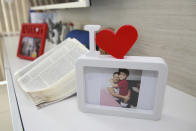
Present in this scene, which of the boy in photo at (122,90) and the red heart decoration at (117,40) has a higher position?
the red heart decoration at (117,40)

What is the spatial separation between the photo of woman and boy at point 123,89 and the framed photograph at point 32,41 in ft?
2.00

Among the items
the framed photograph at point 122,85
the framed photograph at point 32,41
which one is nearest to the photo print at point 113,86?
the framed photograph at point 122,85

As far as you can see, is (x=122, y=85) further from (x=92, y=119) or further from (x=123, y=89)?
(x=92, y=119)

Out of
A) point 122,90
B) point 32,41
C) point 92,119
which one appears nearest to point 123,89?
point 122,90

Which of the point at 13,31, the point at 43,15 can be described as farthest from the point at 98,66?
the point at 13,31

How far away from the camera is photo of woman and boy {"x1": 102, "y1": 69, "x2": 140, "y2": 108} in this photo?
43 centimetres

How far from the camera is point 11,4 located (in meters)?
1.96

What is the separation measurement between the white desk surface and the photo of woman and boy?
5 cm

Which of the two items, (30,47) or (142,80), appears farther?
(30,47)

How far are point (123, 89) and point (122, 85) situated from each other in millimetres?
13

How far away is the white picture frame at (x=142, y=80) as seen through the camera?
39 cm

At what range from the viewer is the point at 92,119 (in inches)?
→ 17.3

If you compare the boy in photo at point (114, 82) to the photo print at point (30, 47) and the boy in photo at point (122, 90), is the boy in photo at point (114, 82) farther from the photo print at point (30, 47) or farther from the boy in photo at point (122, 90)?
the photo print at point (30, 47)

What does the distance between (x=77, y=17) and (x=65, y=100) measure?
0.87 meters
